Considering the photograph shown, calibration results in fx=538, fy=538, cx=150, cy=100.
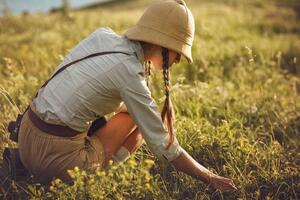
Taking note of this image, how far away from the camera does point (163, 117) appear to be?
331cm

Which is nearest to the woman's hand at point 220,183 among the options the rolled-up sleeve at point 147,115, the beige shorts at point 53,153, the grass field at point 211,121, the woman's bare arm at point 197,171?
→ the woman's bare arm at point 197,171

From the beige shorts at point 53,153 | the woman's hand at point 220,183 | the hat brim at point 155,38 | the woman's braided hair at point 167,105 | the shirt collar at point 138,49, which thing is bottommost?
the woman's hand at point 220,183

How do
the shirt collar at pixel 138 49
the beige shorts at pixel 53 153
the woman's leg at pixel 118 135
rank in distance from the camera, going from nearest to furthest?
1. the shirt collar at pixel 138 49
2. the beige shorts at pixel 53 153
3. the woman's leg at pixel 118 135

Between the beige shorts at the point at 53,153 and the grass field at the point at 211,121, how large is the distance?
120mm

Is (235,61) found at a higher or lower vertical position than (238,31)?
higher

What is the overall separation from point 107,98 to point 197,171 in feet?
2.28

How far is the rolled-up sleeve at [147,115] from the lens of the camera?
3059 millimetres

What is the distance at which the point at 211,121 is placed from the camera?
4.70 meters

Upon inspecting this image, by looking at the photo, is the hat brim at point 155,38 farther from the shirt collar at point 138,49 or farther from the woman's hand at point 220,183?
the woman's hand at point 220,183

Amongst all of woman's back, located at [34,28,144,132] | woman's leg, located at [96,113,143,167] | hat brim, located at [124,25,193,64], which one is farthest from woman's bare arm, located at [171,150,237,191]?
hat brim, located at [124,25,193,64]

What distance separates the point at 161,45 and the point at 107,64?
0.33 meters

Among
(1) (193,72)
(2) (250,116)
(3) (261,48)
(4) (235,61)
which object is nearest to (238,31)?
(3) (261,48)

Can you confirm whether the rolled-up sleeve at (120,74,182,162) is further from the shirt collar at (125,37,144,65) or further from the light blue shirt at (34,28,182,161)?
the shirt collar at (125,37,144,65)

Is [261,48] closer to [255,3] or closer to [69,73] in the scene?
[69,73]
